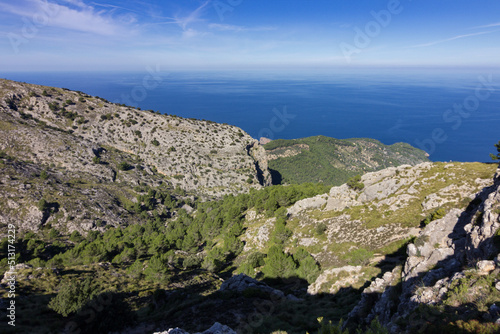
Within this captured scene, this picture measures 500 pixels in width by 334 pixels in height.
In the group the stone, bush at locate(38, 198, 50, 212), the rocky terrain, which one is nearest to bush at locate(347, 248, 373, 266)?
the rocky terrain

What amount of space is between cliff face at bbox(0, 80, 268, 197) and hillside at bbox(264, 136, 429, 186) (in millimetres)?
39686

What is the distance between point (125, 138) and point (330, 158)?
13089cm

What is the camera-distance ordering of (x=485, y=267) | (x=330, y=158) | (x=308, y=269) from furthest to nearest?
(x=330, y=158), (x=308, y=269), (x=485, y=267)

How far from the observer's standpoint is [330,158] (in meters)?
159

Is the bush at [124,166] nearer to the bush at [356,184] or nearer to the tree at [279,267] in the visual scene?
the tree at [279,267]

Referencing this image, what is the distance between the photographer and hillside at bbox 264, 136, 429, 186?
14038 centimetres

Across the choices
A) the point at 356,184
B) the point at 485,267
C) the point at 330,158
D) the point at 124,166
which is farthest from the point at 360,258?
the point at 330,158

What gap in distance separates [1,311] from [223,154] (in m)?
85.3

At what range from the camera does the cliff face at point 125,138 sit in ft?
250

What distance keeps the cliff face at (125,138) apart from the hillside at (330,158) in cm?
3969

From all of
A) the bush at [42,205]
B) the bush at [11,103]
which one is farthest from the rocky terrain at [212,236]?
the bush at [11,103]

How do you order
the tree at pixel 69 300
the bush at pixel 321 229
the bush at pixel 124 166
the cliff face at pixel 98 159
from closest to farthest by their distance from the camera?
the tree at pixel 69 300
the bush at pixel 321 229
the cliff face at pixel 98 159
the bush at pixel 124 166

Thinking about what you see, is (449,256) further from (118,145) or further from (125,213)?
(118,145)

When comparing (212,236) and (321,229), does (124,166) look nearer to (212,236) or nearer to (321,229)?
(212,236)
